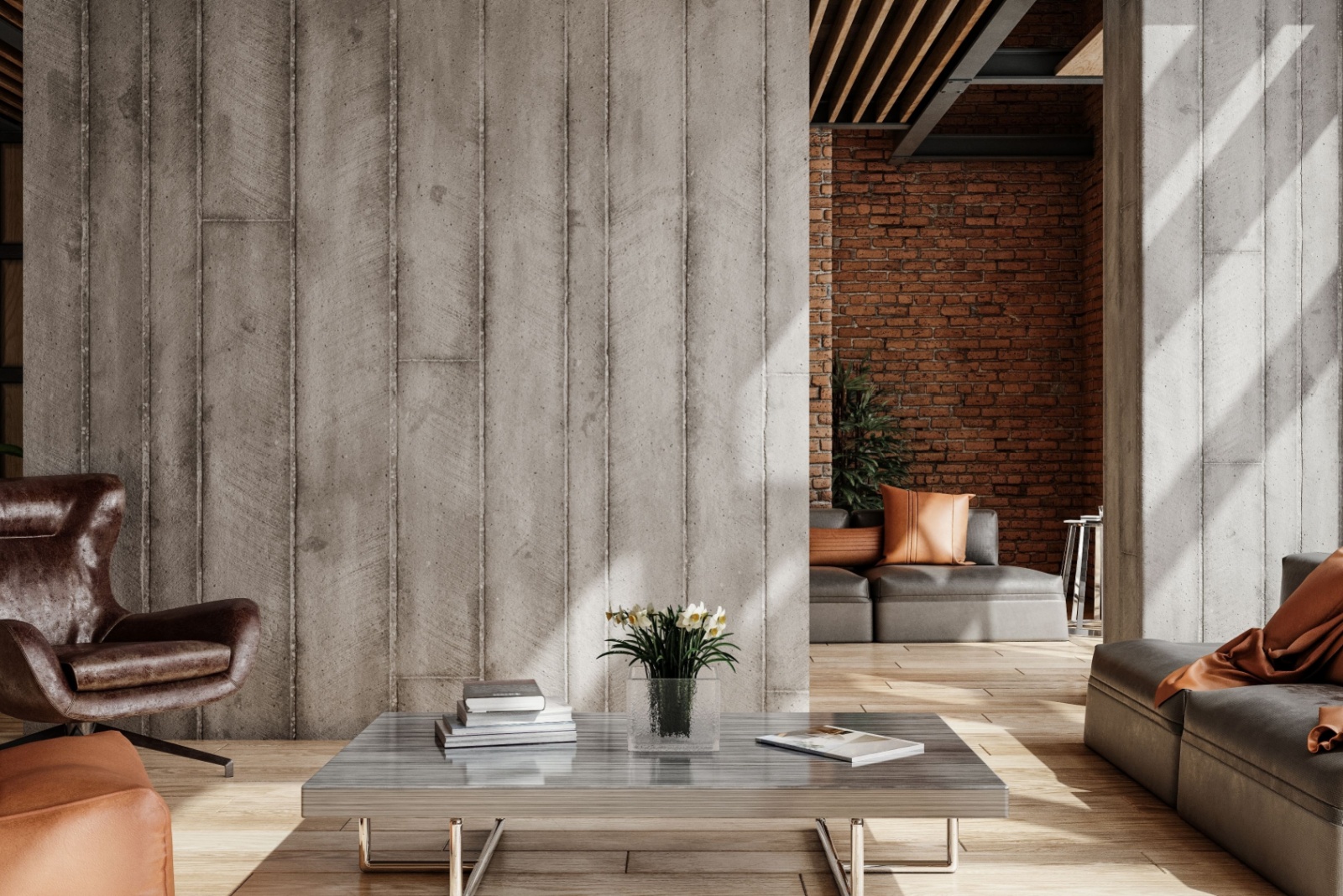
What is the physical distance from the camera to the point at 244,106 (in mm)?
4141

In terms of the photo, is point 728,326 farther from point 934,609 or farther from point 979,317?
point 979,317

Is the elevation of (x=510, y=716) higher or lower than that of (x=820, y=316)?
lower

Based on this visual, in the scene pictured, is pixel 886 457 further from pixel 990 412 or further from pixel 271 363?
pixel 271 363

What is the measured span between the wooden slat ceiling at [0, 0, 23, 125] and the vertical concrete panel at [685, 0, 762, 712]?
11.6 feet

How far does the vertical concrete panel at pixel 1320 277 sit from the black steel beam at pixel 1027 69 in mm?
2533

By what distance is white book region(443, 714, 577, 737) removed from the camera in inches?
104

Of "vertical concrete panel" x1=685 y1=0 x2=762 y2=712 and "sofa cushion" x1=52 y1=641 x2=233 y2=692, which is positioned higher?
"vertical concrete panel" x1=685 y1=0 x2=762 y2=712

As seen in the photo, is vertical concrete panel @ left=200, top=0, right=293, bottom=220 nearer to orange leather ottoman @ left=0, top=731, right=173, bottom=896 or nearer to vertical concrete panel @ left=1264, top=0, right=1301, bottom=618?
orange leather ottoman @ left=0, top=731, right=173, bottom=896

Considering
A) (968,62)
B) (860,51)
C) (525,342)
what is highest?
(860,51)

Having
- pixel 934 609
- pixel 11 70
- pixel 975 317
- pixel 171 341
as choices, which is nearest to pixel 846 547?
pixel 934 609

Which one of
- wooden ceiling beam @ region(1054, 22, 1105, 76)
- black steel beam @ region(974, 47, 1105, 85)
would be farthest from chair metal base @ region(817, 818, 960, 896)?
black steel beam @ region(974, 47, 1105, 85)

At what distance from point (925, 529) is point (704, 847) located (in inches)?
170

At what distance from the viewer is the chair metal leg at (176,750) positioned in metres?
3.62

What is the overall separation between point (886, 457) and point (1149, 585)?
13.7 feet
